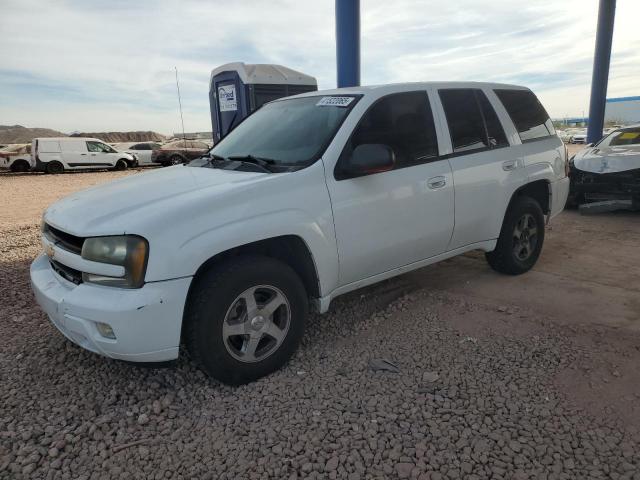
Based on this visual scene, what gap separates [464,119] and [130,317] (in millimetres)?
2960

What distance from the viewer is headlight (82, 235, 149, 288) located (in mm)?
2404

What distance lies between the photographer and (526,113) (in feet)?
15.0

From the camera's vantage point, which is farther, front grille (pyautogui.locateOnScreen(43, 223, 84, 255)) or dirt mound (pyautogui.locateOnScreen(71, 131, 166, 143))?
dirt mound (pyautogui.locateOnScreen(71, 131, 166, 143))

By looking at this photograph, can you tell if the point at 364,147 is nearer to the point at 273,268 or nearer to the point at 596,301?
the point at 273,268

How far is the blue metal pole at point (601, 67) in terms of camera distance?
1591cm

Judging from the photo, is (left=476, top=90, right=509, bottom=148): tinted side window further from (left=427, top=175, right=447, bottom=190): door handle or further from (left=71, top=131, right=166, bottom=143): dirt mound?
(left=71, top=131, right=166, bottom=143): dirt mound

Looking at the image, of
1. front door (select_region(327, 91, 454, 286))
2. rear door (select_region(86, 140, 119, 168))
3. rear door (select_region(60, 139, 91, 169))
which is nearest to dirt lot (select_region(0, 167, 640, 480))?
front door (select_region(327, 91, 454, 286))

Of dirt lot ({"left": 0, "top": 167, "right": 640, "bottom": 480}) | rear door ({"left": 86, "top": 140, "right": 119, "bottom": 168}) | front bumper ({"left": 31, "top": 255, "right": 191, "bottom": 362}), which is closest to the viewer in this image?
dirt lot ({"left": 0, "top": 167, "right": 640, "bottom": 480})

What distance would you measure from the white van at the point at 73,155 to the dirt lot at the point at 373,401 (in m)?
17.9

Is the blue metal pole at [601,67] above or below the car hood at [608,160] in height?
above

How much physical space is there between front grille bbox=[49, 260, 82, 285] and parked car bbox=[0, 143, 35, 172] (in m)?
19.8

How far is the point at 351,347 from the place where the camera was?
332 centimetres

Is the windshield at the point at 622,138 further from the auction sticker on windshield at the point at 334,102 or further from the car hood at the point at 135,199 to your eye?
the car hood at the point at 135,199

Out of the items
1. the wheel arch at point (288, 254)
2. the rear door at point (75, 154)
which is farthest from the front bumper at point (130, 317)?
the rear door at point (75, 154)
